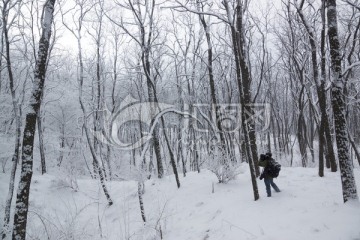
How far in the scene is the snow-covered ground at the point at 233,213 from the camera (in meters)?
5.72

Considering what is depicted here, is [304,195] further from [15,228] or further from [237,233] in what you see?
[15,228]

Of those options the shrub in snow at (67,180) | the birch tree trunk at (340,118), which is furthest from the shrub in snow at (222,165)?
the shrub in snow at (67,180)

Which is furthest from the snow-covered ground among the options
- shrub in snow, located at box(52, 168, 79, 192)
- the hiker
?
shrub in snow, located at box(52, 168, 79, 192)

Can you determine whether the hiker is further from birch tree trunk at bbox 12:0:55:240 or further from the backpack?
birch tree trunk at bbox 12:0:55:240

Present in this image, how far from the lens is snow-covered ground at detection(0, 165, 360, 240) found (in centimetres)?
572

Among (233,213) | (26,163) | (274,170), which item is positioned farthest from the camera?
(233,213)

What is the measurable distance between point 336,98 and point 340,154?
4.34 feet

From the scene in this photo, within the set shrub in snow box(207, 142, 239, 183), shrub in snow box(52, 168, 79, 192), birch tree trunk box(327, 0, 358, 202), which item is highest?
birch tree trunk box(327, 0, 358, 202)

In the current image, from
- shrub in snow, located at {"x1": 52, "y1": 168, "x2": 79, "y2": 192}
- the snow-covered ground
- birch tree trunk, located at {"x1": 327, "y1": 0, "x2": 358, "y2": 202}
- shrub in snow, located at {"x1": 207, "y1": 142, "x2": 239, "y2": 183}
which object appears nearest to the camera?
the snow-covered ground

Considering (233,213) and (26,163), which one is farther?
(233,213)

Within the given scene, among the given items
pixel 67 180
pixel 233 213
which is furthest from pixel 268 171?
pixel 67 180

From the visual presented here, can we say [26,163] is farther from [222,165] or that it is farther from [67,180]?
[67,180]

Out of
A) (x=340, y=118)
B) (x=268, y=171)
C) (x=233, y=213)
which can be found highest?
(x=340, y=118)

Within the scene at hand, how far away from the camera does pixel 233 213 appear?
7695 mm
